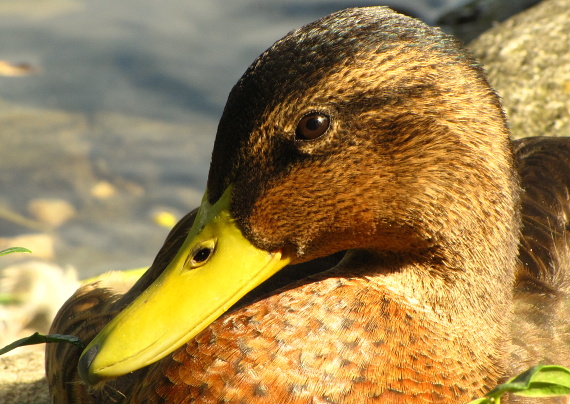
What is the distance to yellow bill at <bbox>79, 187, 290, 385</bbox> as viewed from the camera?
2.40m

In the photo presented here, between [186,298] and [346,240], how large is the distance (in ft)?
1.68

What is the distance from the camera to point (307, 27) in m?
Answer: 2.47

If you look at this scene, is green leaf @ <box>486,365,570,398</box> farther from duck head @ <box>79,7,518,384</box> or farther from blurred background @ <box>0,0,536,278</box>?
blurred background @ <box>0,0,536,278</box>

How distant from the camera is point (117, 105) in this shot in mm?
6949

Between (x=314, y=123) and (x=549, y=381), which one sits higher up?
(x=314, y=123)

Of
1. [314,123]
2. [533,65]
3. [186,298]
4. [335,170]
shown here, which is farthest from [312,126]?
[533,65]

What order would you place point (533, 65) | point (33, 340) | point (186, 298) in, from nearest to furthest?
point (33, 340), point (186, 298), point (533, 65)

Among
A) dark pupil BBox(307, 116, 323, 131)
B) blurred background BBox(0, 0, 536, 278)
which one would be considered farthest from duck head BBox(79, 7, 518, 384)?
blurred background BBox(0, 0, 536, 278)

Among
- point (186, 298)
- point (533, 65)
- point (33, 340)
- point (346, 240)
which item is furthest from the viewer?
point (533, 65)

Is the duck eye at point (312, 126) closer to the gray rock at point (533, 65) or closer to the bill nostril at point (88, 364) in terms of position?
the bill nostril at point (88, 364)

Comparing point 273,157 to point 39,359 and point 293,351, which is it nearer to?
point 293,351

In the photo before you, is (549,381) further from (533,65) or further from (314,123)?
(533,65)

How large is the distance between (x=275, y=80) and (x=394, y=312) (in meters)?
0.78

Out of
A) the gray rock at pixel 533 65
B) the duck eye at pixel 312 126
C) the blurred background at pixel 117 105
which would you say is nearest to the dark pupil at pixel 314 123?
the duck eye at pixel 312 126
